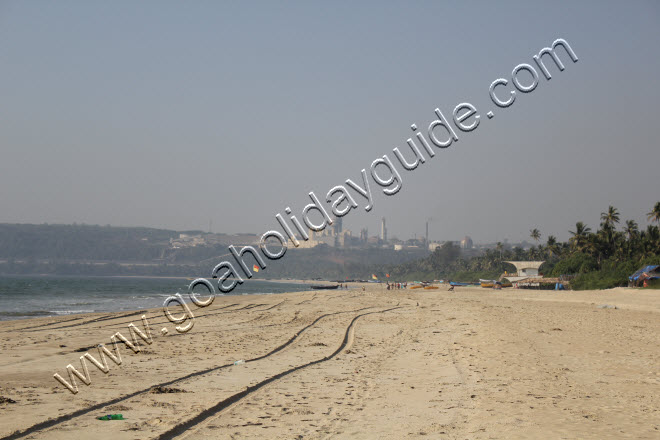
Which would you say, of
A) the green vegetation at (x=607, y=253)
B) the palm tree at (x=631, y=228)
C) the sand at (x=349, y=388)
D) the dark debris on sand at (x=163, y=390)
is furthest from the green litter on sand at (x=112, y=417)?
the palm tree at (x=631, y=228)

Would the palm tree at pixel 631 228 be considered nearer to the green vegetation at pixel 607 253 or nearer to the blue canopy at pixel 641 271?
the green vegetation at pixel 607 253

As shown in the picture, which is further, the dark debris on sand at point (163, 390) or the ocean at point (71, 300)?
the ocean at point (71, 300)

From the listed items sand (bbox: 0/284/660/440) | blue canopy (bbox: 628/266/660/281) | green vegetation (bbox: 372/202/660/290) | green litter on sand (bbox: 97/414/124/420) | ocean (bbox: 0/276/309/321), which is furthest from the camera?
green vegetation (bbox: 372/202/660/290)

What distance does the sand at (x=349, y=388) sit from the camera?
704cm

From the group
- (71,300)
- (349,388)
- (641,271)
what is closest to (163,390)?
(349,388)

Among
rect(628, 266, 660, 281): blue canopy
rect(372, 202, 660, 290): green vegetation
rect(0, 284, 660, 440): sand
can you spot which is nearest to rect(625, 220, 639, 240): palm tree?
rect(372, 202, 660, 290): green vegetation

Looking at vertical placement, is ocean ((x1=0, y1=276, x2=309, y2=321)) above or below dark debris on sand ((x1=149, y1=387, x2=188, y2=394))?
above

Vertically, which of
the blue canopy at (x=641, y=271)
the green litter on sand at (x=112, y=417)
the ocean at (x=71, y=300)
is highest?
the ocean at (x=71, y=300)

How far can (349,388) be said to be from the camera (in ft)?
32.3

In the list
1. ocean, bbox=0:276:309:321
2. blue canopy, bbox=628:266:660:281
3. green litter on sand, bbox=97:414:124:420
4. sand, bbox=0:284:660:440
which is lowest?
blue canopy, bbox=628:266:660:281

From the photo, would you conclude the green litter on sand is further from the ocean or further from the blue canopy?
the blue canopy

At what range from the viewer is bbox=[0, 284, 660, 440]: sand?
704 centimetres

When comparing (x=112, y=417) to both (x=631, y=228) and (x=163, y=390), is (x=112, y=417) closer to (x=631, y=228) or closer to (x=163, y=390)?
(x=163, y=390)

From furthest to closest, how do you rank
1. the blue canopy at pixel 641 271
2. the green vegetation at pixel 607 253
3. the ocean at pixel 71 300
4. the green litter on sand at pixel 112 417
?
the green vegetation at pixel 607 253 → the blue canopy at pixel 641 271 → the ocean at pixel 71 300 → the green litter on sand at pixel 112 417
